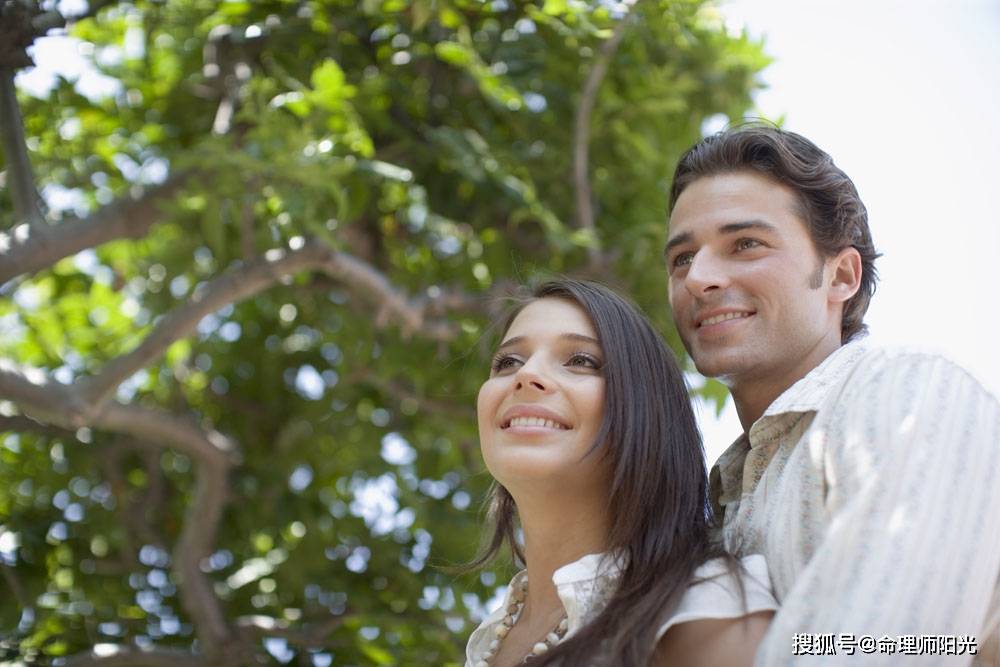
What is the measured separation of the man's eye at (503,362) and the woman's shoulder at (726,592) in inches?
21.1

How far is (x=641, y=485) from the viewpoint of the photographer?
1897 mm

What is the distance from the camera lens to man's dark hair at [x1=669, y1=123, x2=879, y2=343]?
2.17 metres

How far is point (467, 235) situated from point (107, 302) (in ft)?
5.11

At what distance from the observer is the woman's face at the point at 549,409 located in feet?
6.25

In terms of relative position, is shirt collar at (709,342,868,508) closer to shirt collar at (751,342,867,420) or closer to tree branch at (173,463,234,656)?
shirt collar at (751,342,867,420)

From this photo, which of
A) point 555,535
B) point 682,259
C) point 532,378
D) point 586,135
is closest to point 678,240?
point 682,259

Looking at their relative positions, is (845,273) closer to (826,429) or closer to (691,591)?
(826,429)

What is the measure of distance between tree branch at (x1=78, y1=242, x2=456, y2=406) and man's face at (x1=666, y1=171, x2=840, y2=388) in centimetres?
146

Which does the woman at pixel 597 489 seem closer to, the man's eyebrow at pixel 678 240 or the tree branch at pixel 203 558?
the man's eyebrow at pixel 678 240

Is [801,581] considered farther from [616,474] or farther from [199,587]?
[199,587]

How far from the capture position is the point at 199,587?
3.65 meters

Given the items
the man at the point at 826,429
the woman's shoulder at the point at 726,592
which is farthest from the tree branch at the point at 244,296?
the woman's shoulder at the point at 726,592

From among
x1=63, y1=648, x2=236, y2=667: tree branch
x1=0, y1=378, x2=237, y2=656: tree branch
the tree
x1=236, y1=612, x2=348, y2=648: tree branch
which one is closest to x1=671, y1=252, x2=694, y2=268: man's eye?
A: the tree

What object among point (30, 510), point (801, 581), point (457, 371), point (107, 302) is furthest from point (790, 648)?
point (107, 302)
